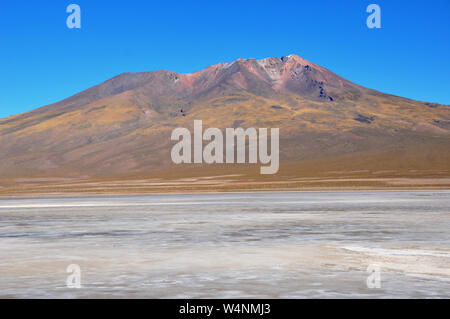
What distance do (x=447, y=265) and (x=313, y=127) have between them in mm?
184012

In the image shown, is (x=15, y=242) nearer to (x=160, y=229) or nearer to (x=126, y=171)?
(x=160, y=229)

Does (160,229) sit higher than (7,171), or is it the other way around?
(7,171)

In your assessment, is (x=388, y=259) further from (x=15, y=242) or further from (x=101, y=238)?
(x=15, y=242)

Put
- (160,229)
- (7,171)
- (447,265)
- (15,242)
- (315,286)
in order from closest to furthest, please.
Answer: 1. (315,286)
2. (447,265)
3. (15,242)
4. (160,229)
5. (7,171)

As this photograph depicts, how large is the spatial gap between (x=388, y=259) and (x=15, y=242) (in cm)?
936

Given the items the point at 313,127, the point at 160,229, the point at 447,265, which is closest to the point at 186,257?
the point at 447,265
